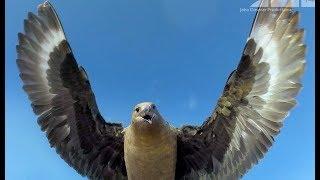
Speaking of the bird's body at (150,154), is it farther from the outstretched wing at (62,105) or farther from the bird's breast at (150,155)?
the outstretched wing at (62,105)

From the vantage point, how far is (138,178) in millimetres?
7602

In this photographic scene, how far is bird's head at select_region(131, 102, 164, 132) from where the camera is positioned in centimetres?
727

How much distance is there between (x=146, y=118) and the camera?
24.0 ft

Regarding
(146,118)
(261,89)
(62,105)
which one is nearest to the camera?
(146,118)

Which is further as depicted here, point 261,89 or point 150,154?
point 261,89

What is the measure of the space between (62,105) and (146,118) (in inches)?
63.9

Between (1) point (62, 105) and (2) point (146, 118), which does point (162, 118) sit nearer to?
(2) point (146, 118)

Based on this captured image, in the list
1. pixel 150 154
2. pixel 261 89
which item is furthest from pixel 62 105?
pixel 261 89

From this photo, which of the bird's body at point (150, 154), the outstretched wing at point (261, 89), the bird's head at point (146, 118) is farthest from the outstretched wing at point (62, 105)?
the outstretched wing at point (261, 89)

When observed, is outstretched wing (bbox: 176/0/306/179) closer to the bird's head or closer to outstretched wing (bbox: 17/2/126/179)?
the bird's head

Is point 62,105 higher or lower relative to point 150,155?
higher

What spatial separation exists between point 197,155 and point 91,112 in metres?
1.79

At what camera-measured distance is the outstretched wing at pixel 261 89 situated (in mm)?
7426

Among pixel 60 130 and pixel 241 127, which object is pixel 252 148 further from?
pixel 60 130
